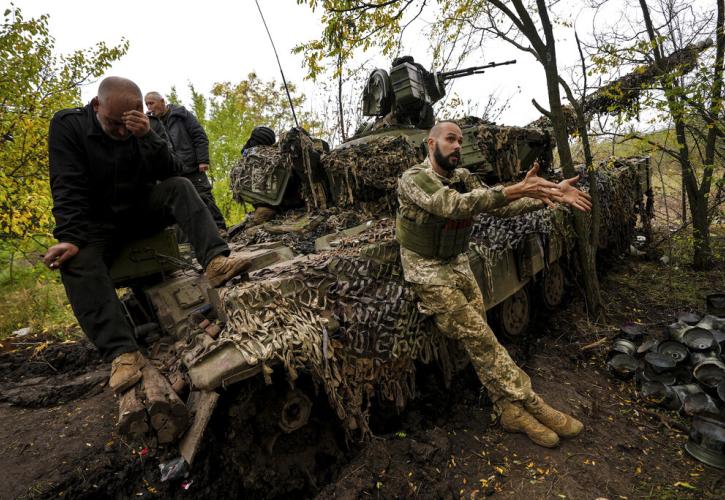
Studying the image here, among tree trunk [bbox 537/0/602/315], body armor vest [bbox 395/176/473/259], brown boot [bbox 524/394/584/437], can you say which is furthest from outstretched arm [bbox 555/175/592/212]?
tree trunk [bbox 537/0/602/315]

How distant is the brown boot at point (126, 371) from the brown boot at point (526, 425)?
259 cm

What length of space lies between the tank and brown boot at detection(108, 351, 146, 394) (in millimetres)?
182

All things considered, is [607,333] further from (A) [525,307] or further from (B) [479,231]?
(B) [479,231]

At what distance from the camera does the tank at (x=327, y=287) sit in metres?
2.53

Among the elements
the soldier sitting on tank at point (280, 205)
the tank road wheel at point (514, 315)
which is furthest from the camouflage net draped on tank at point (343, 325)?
the soldier sitting on tank at point (280, 205)

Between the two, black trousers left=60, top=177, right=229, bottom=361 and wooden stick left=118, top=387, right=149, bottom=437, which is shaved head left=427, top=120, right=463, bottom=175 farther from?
wooden stick left=118, top=387, right=149, bottom=437

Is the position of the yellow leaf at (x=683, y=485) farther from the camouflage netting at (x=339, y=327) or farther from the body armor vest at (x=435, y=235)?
the body armor vest at (x=435, y=235)

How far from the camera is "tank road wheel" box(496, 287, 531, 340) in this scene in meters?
4.72

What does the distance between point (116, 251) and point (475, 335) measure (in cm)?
276

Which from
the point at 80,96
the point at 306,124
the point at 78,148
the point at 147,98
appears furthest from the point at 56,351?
the point at 306,124

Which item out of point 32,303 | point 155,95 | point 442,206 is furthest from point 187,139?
point 32,303

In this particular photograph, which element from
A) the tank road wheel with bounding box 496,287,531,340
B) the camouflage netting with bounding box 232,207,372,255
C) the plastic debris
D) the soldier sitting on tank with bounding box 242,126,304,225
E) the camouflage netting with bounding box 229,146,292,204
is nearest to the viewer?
the plastic debris

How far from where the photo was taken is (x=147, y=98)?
5.50 m

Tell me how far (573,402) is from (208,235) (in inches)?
131
